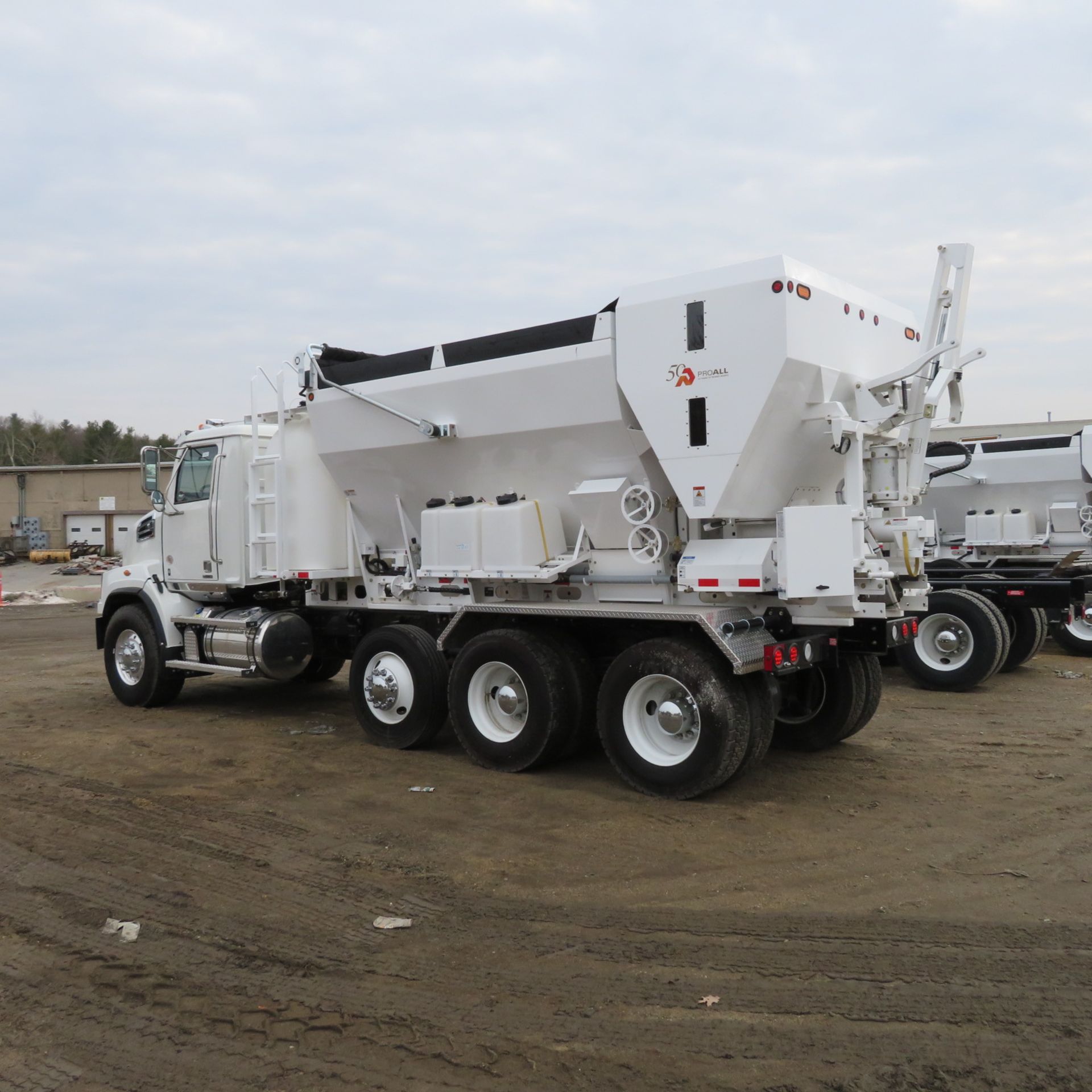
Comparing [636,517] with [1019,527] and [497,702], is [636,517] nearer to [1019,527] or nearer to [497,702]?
[497,702]

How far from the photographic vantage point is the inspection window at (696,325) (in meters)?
6.36

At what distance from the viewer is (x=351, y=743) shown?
8492mm

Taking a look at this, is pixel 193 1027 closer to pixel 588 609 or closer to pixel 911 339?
pixel 588 609

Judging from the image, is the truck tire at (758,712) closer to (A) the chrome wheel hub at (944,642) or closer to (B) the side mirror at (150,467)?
(A) the chrome wheel hub at (944,642)

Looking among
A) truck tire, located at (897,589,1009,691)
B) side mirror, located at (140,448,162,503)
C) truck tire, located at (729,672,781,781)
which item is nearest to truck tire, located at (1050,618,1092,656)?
truck tire, located at (897,589,1009,691)

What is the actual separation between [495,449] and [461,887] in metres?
3.54

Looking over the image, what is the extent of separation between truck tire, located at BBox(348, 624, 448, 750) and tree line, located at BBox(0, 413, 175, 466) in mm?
54783

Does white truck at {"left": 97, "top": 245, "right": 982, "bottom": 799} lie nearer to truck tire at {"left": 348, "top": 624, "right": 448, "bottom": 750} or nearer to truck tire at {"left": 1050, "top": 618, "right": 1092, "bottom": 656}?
truck tire at {"left": 348, "top": 624, "right": 448, "bottom": 750}

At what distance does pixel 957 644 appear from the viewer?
36.0 feet

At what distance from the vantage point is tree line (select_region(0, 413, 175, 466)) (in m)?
60.2

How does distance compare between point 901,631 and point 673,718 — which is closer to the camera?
point 673,718

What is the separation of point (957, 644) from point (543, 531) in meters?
5.98

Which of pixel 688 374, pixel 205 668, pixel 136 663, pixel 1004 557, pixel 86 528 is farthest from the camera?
pixel 86 528

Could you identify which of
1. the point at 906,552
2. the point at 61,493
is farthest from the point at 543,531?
the point at 61,493
